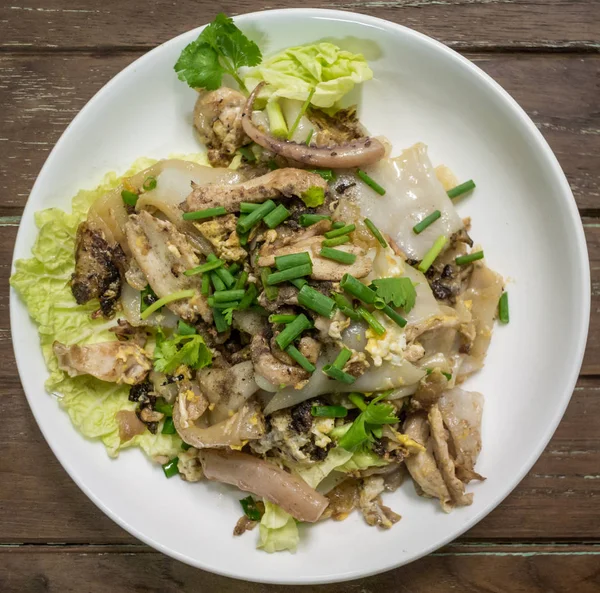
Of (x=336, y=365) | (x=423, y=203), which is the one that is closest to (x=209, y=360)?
(x=336, y=365)

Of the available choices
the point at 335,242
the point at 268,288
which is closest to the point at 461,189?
the point at 335,242

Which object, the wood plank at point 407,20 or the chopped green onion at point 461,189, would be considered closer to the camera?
the chopped green onion at point 461,189

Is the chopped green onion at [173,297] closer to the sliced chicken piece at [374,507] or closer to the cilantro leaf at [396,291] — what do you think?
the cilantro leaf at [396,291]

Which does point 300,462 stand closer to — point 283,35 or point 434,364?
point 434,364

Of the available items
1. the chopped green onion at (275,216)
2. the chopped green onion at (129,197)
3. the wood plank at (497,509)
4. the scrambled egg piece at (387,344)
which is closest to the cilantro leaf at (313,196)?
Answer: the chopped green onion at (275,216)

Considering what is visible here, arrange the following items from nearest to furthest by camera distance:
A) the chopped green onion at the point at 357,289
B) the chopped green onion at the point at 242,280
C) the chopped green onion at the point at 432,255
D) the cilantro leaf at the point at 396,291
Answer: the chopped green onion at the point at 357,289 < the cilantro leaf at the point at 396,291 < the chopped green onion at the point at 242,280 < the chopped green onion at the point at 432,255

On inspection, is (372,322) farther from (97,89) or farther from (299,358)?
(97,89)
